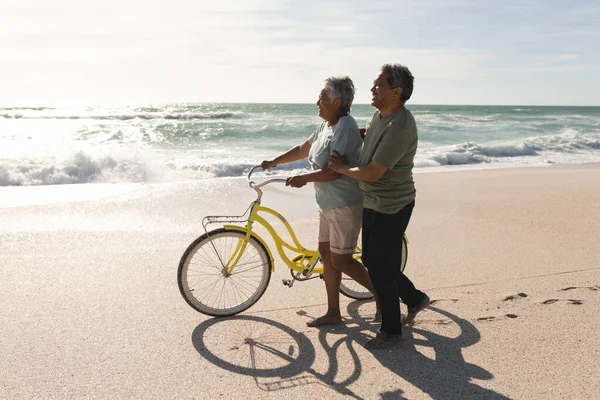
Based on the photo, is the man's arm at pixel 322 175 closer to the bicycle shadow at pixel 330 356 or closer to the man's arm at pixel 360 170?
the man's arm at pixel 360 170

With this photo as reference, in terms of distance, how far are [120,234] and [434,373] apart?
4.18 m

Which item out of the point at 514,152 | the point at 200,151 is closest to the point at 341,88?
the point at 514,152

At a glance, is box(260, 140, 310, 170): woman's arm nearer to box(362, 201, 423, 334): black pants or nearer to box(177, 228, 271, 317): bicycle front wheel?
A: box(177, 228, 271, 317): bicycle front wheel

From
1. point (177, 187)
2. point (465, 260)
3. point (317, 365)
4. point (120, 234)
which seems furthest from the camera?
point (177, 187)

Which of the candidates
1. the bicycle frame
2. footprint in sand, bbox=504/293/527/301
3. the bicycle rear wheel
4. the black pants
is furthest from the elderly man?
footprint in sand, bbox=504/293/527/301

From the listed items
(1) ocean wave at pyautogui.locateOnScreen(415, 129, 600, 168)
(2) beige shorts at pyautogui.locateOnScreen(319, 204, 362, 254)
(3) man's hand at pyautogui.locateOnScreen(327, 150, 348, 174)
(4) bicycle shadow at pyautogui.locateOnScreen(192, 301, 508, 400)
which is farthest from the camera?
(1) ocean wave at pyautogui.locateOnScreen(415, 129, 600, 168)

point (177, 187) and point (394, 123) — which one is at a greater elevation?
point (394, 123)

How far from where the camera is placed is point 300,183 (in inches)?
141

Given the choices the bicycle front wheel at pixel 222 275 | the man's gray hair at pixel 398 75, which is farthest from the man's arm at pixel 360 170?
the bicycle front wheel at pixel 222 275

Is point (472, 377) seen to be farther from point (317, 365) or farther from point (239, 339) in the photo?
point (239, 339)

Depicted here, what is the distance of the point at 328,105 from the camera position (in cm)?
356

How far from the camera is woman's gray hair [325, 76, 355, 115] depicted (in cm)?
354

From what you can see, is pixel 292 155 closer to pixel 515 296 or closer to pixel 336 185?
pixel 336 185

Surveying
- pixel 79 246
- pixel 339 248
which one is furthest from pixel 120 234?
pixel 339 248
